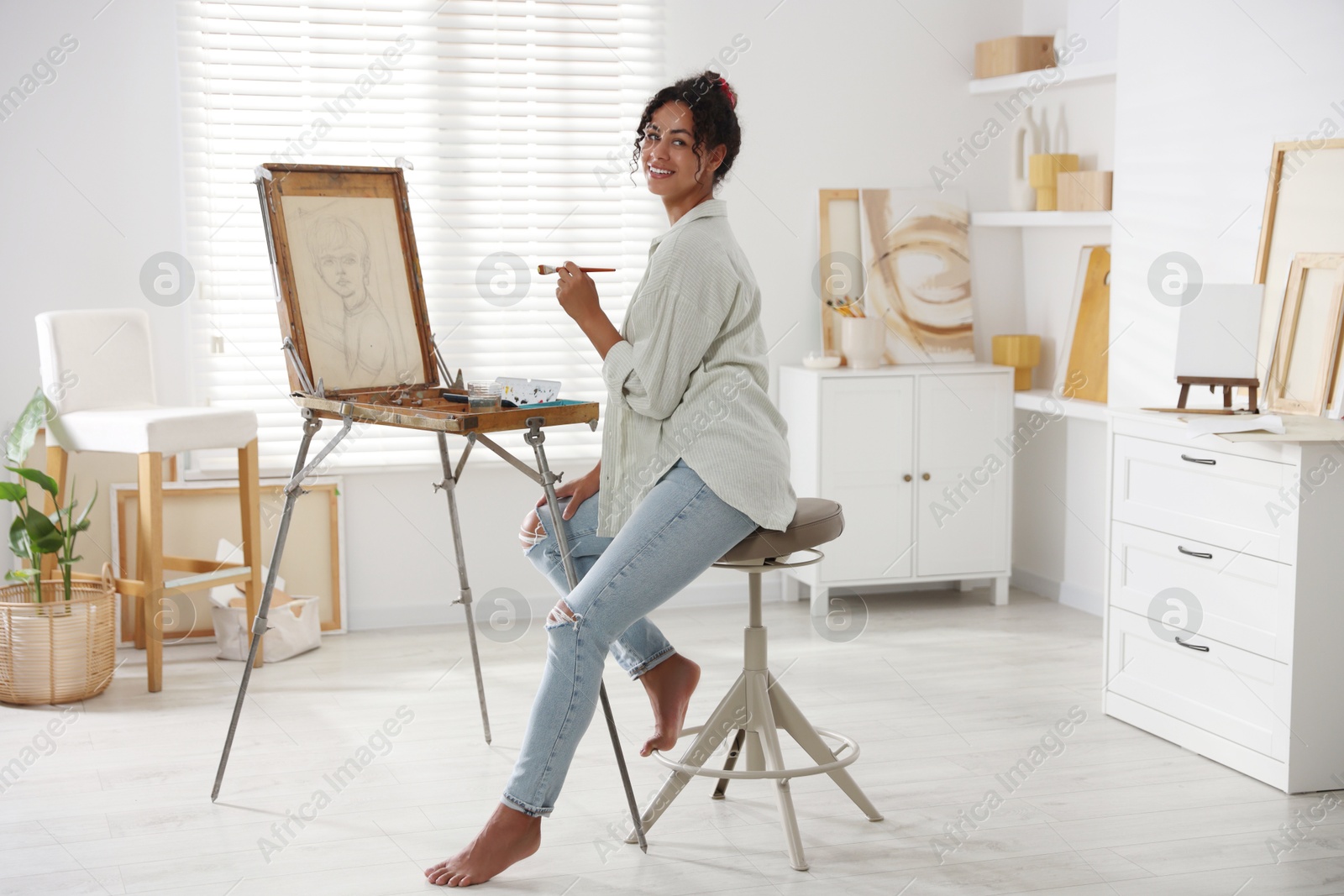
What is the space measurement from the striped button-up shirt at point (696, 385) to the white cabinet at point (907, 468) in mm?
2086

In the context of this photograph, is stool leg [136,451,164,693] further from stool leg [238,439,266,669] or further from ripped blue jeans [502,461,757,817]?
ripped blue jeans [502,461,757,817]

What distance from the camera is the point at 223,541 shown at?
4246 millimetres

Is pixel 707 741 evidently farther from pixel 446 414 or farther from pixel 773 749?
pixel 446 414

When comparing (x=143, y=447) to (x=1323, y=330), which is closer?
(x=1323, y=330)

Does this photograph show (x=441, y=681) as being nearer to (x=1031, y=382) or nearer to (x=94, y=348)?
(x=94, y=348)

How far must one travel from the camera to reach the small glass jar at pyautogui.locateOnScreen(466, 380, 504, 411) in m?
2.71

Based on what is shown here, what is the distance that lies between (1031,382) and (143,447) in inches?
121

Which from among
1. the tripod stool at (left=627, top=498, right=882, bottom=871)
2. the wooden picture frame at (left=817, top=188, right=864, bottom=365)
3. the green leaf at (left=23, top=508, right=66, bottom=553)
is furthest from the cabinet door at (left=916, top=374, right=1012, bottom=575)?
the green leaf at (left=23, top=508, right=66, bottom=553)

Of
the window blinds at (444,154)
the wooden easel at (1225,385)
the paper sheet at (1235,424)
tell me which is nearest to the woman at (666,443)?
the paper sheet at (1235,424)

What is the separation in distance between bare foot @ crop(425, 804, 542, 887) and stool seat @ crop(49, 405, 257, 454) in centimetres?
180

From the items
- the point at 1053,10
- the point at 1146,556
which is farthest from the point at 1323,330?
the point at 1053,10

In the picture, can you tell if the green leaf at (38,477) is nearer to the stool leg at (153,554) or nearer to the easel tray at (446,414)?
the stool leg at (153,554)

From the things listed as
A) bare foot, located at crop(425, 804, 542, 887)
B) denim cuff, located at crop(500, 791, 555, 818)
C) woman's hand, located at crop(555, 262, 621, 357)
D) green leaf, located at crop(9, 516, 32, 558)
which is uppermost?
woman's hand, located at crop(555, 262, 621, 357)

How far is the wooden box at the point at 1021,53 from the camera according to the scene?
472 centimetres
